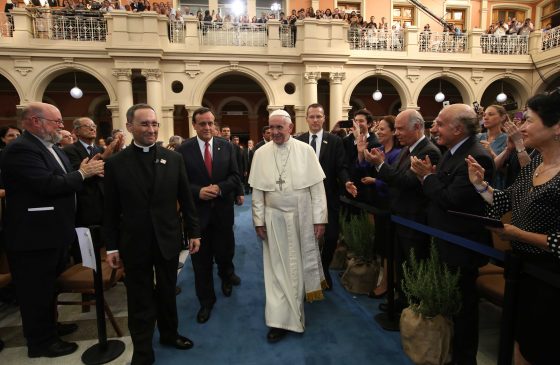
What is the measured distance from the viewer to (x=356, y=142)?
13.8 ft

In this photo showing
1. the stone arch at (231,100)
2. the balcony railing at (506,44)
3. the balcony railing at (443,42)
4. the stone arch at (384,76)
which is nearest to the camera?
the stone arch at (384,76)

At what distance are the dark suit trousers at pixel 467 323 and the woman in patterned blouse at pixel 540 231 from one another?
1.52 ft

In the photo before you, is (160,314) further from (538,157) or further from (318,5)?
(318,5)

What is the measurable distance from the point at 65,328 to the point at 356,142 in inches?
146

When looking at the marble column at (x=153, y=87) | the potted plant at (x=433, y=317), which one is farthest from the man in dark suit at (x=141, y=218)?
the marble column at (x=153, y=87)

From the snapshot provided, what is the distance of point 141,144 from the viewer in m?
2.62

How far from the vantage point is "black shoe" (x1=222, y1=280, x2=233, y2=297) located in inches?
156

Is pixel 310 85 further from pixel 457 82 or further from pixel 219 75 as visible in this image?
pixel 457 82

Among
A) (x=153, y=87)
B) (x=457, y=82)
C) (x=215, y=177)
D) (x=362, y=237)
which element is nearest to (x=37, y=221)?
(x=215, y=177)

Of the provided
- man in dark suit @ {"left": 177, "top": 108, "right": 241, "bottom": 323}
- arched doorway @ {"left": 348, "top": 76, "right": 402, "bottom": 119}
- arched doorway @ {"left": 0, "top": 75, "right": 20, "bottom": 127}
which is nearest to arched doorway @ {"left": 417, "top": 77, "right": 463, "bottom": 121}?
arched doorway @ {"left": 348, "top": 76, "right": 402, "bottom": 119}

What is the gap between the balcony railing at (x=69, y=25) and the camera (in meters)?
11.3

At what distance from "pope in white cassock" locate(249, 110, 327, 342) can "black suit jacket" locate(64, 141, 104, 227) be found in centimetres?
186

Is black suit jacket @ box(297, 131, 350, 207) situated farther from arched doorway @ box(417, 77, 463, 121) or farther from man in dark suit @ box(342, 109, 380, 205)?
arched doorway @ box(417, 77, 463, 121)

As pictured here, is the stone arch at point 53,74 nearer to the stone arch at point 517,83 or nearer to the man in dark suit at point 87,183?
the man in dark suit at point 87,183
